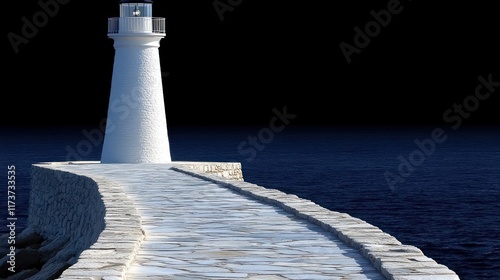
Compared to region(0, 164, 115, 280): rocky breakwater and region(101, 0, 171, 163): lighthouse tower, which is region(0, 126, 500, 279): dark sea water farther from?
region(101, 0, 171, 163): lighthouse tower

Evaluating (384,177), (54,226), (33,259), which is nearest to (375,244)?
(33,259)

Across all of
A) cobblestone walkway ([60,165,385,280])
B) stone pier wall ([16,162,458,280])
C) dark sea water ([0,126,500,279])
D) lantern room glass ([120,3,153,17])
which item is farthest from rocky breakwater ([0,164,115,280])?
dark sea water ([0,126,500,279])

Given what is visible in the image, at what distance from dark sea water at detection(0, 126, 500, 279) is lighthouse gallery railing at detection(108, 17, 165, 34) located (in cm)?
812

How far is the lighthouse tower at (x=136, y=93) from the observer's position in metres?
25.9

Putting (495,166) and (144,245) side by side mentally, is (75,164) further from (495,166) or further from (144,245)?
(495,166)

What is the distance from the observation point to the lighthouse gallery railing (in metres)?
25.9

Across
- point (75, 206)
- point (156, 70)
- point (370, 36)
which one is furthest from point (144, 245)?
point (370, 36)

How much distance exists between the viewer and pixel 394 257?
27.7ft

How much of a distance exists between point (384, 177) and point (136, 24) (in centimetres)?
2853

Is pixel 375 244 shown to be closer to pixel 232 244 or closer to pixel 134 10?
pixel 232 244

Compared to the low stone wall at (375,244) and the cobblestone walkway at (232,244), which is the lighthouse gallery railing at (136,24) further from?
the low stone wall at (375,244)

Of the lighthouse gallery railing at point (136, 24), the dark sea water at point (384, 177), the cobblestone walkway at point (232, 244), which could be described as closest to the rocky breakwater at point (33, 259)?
the cobblestone walkway at point (232, 244)

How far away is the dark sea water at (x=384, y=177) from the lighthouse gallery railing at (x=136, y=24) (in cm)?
812

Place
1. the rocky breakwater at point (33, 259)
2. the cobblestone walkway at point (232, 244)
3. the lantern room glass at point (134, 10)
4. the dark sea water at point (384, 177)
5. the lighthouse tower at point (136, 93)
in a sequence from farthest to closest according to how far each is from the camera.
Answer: the dark sea water at point (384, 177) → the lantern room glass at point (134, 10) → the lighthouse tower at point (136, 93) → the rocky breakwater at point (33, 259) → the cobblestone walkway at point (232, 244)
